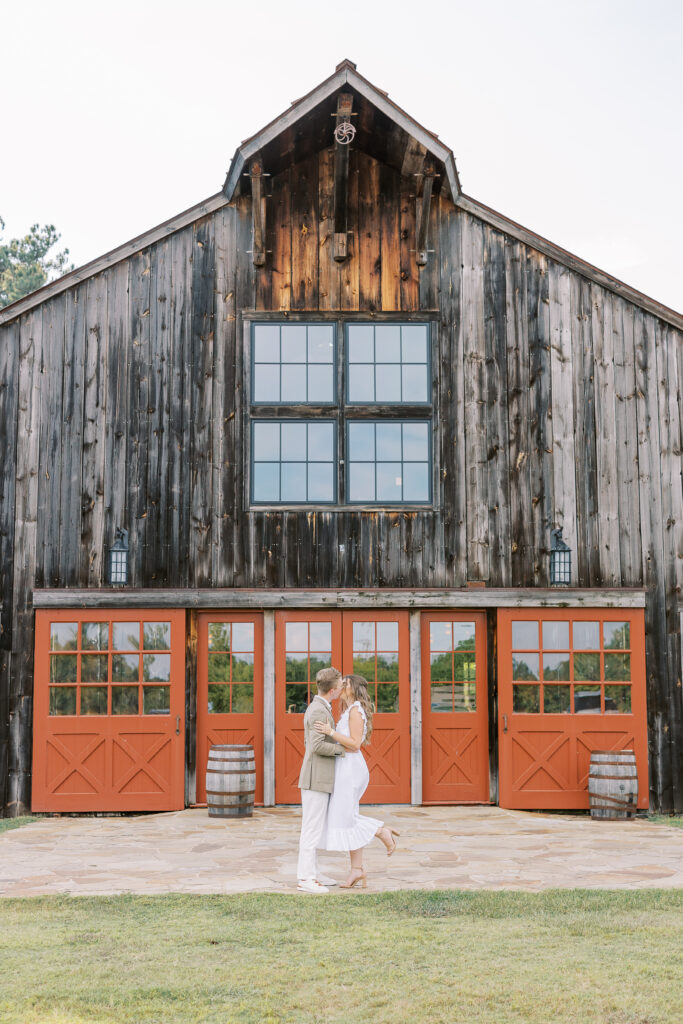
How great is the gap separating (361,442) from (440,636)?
7.79 feet

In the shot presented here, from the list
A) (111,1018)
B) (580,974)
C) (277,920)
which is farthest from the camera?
(277,920)

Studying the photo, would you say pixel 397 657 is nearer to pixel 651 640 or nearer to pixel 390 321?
pixel 651 640

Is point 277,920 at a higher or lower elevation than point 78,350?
lower

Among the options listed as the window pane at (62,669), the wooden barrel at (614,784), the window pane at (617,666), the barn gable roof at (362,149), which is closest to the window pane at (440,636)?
the window pane at (617,666)

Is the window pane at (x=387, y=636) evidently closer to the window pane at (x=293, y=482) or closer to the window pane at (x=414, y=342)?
the window pane at (x=293, y=482)

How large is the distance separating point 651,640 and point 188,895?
6.65m

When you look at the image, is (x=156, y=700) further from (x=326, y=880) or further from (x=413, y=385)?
(x=413, y=385)

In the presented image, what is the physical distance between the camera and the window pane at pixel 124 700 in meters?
11.9

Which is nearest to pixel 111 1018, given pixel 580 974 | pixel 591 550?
pixel 580 974

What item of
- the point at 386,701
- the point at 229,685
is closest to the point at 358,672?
the point at 386,701

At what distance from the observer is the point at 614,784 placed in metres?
11.4

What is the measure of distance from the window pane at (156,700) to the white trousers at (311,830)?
439cm

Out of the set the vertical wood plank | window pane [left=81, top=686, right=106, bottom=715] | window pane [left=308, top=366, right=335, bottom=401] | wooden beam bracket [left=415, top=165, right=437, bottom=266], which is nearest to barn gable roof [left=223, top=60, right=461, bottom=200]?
wooden beam bracket [left=415, top=165, right=437, bottom=266]

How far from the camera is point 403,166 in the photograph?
12.4 meters
